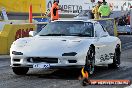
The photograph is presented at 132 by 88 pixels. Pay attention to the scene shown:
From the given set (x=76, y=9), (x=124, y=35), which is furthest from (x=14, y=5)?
(x=124, y=35)

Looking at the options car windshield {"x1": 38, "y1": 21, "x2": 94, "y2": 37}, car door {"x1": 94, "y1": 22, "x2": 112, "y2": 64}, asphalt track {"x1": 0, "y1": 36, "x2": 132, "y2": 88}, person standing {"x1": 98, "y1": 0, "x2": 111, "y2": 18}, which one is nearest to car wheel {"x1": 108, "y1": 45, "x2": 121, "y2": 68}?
asphalt track {"x1": 0, "y1": 36, "x2": 132, "y2": 88}

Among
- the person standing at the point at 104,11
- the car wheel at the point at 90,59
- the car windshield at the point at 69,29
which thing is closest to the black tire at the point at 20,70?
the car windshield at the point at 69,29

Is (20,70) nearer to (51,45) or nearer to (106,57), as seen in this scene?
(51,45)

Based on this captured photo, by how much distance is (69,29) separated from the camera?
11.6m

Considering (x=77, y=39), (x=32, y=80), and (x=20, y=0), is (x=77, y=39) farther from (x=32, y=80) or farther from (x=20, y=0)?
(x=20, y=0)

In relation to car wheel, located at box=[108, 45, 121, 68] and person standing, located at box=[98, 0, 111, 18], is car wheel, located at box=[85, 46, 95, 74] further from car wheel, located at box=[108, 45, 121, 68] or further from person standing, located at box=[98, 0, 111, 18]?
person standing, located at box=[98, 0, 111, 18]

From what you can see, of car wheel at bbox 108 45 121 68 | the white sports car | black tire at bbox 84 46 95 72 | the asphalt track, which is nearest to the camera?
the asphalt track

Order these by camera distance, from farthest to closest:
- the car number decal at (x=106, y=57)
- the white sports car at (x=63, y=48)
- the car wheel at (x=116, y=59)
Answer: the car wheel at (x=116, y=59), the car number decal at (x=106, y=57), the white sports car at (x=63, y=48)

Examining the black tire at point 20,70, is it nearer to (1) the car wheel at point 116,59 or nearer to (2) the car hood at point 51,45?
(2) the car hood at point 51,45

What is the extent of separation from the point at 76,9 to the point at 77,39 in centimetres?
3055

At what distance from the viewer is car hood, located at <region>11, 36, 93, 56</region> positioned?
10289mm

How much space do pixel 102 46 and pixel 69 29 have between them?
901 mm

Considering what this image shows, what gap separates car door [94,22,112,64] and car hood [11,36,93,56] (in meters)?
0.58

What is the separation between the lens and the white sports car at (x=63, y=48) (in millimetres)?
10250
